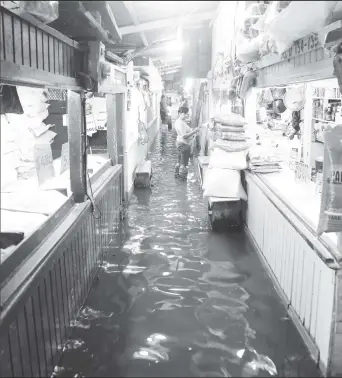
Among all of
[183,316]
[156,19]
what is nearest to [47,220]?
[183,316]

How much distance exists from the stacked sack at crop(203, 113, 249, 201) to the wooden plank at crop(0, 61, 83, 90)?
365 cm

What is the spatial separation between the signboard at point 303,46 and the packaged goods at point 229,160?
3190 mm

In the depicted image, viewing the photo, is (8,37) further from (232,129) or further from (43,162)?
(232,129)

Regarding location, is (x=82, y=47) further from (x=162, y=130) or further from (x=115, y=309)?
(x=162, y=130)

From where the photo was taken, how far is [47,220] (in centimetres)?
390

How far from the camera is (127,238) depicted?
7.20 meters

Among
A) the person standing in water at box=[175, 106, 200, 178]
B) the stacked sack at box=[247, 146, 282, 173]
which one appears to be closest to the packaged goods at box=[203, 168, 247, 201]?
the stacked sack at box=[247, 146, 282, 173]

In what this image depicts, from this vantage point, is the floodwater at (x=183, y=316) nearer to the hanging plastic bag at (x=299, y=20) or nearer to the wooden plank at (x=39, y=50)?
the wooden plank at (x=39, y=50)

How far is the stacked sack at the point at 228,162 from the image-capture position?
7.32 metres

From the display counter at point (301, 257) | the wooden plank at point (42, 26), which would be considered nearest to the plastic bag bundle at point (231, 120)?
the display counter at point (301, 257)

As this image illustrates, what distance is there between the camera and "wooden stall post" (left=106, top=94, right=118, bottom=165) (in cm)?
800

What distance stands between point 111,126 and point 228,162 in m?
2.35

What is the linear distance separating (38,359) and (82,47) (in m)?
3.33

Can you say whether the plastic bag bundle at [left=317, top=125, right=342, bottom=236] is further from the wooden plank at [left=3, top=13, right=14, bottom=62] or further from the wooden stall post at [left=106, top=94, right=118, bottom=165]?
the wooden stall post at [left=106, top=94, right=118, bottom=165]
